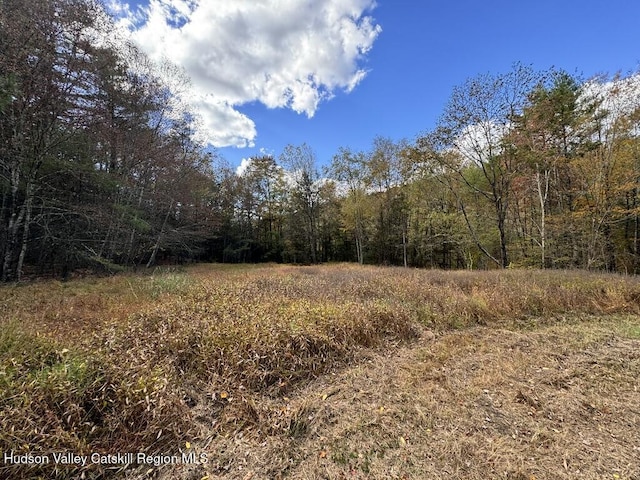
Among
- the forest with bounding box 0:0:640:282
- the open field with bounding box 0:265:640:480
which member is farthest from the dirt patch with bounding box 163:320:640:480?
the forest with bounding box 0:0:640:282

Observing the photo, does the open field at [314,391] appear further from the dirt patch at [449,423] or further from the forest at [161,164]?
the forest at [161,164]

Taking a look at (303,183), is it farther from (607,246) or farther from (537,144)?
(607,246)

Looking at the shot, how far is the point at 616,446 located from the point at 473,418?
1.02 meters

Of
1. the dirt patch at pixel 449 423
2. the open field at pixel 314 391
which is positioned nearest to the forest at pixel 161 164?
the open field at pixel 314 391

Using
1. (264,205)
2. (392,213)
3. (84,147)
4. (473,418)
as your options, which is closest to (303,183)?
(264,205)

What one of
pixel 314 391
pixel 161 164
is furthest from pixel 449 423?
pixel 161 164

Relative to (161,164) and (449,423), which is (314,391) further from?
(161,164)

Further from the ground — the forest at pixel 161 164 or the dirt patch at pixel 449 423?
the forest at pixel 161 164

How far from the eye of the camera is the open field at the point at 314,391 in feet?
6.37

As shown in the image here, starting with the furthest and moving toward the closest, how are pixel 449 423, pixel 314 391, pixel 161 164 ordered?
pixel 161 164 < pixel 314 391 < pixel 449 423

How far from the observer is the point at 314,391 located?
298 cm

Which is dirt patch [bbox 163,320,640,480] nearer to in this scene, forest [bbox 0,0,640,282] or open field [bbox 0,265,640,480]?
open field [bbox 0,265,640,480]

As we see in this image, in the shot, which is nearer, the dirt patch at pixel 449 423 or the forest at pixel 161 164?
the dirt patch at pixel 449 423

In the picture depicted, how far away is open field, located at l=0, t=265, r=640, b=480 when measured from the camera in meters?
1.94
